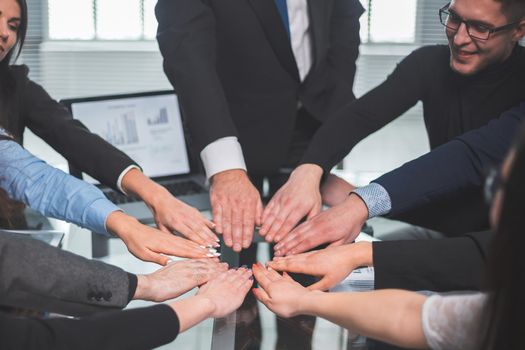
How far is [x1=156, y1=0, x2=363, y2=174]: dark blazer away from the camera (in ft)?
5.98

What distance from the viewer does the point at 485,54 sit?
174 centimetres

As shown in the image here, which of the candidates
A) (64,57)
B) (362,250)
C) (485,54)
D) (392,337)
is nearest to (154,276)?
(362,250)

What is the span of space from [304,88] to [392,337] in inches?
43.3

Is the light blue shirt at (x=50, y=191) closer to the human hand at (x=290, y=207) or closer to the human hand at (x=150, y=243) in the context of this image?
the human hand at (x=150, y=243)

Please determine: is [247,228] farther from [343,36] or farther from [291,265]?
[343,36]

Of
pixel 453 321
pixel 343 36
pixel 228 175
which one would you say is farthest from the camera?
pixel 343 36

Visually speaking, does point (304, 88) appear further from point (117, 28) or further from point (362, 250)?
point (117, 28)

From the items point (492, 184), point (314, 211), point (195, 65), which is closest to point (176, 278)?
point (314, 211)

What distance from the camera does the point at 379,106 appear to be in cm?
200

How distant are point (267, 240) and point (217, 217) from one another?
0.43ft

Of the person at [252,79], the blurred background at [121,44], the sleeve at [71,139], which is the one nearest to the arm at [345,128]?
the person at [252,79]

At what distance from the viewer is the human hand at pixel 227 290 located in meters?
1.33

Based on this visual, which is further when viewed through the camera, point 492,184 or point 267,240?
point 267,240

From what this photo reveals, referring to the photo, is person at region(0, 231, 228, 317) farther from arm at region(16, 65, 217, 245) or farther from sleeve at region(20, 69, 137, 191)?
sleeve at region(20, 69, 137, 191)
